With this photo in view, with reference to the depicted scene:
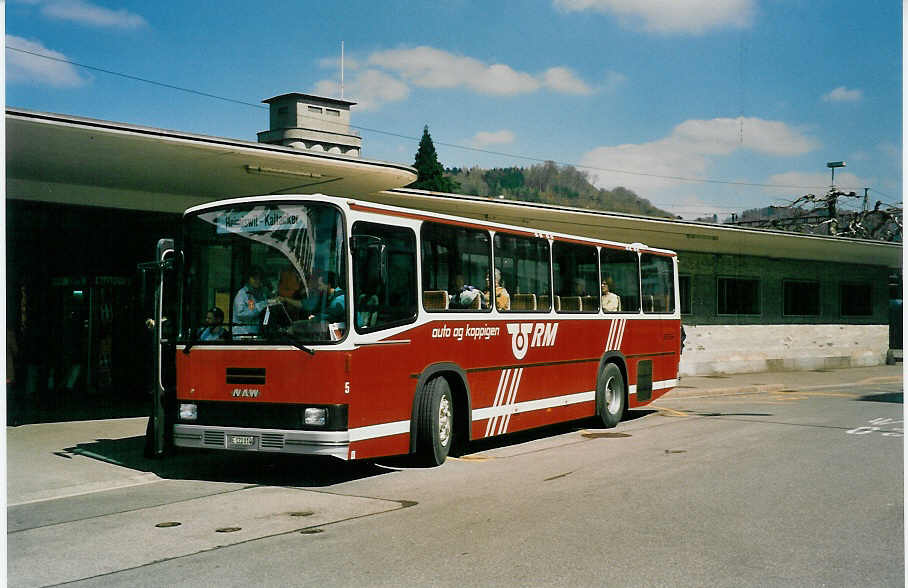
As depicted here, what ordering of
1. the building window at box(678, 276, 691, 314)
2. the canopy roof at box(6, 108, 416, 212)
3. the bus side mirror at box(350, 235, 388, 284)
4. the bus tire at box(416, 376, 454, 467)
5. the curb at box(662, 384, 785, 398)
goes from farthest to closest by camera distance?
the building window at box(678, 276, 691, 314)
the curb at box(662, 384, 785, 398)
the canopy roof at box(6, 108, 416, 212)
the bus tire at box(416, 376, 454, 467)
the bus side mirror at box(350, 235, 388, 284)

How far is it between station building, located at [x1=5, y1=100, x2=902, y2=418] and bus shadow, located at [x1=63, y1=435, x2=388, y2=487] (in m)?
3.24

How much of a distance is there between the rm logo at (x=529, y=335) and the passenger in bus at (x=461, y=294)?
91cm

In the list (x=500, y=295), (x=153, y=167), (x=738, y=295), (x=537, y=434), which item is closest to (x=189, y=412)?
(x=500, y=295)

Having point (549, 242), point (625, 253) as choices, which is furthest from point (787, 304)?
point (549, 242)

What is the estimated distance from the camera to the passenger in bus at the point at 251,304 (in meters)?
9.59

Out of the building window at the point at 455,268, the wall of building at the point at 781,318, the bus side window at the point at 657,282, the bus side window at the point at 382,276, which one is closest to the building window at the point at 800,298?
the wall of building at the point at 781,318

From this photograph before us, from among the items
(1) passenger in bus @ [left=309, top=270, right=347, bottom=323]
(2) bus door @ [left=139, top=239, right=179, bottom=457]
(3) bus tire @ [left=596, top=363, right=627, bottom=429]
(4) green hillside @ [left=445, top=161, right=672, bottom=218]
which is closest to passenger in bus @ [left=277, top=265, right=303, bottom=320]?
(1) passenger in bus @ [left=309, top=270, right=347, bottom=323]

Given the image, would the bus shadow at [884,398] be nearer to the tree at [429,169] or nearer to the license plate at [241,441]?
the license plate at [241,441]

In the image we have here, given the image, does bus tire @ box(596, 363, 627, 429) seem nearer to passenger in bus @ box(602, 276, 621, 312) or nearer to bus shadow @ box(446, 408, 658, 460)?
bus shadow @ box(446, 408, 658, 460)

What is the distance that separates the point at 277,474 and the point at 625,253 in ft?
26.0

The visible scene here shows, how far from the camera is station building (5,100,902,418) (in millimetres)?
13352

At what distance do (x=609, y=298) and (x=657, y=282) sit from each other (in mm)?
2140

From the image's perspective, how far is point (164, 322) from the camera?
1149 cm

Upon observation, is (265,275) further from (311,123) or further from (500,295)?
(311,123)
